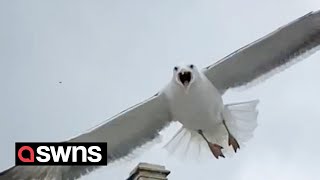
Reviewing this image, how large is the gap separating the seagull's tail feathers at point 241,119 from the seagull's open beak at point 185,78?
0.50 m

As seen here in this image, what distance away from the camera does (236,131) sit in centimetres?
919

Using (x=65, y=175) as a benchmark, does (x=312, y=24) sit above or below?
above

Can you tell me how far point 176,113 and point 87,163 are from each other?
78 cm

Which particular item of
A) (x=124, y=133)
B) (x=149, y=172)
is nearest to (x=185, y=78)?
(x=124, y=133)

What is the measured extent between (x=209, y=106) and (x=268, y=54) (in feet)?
2.31

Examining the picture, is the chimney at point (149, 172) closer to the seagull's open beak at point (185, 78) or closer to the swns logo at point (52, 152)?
the swns logo at point (52, 152)

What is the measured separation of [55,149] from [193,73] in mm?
1133

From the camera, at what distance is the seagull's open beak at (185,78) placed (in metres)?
8.77

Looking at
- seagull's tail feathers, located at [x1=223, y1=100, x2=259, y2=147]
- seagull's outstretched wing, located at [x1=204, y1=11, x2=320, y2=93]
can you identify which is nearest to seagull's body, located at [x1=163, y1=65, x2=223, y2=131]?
seagull's tail feathers, located at [x1=223, y1=100, x2=259, y2=147]

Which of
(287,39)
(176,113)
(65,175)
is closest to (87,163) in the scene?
(65,175)

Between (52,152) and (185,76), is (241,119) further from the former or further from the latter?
(52,152)

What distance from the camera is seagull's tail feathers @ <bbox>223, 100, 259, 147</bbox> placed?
9.11 m

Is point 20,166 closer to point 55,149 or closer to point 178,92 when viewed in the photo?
point 55,149

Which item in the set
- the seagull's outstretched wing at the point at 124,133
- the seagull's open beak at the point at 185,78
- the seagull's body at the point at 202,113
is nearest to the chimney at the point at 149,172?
the seagull's outstretched wing at the point at 124,133
